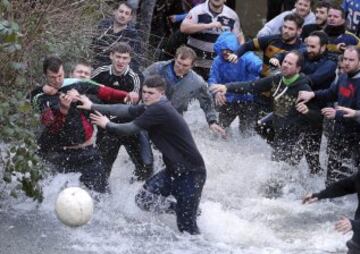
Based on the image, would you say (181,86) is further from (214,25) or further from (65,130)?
(214,25)

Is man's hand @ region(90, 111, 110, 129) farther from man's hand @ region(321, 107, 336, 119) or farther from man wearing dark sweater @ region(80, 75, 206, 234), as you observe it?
man's hand @ region(321, 107, 336, 119)

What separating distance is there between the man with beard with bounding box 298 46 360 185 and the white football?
9.15ft

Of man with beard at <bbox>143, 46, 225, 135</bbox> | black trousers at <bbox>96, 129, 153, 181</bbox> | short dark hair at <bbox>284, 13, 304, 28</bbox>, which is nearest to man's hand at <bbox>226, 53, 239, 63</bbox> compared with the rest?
short dark hair at <bbox>284, 13, 304, 28</bbox>

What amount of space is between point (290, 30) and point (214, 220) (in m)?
2.55

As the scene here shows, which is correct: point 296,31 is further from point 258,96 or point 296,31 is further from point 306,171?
→ point 306,171

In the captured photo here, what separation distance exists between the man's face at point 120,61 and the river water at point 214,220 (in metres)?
1.12

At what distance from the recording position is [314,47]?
9430 mm

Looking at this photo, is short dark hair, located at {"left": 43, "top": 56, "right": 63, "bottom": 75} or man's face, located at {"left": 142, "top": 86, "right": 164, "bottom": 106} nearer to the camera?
man's face, located at {"left": 142, "top": 86, "right": 164, "bottom": 106}

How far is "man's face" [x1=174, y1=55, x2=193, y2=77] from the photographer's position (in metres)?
9.04

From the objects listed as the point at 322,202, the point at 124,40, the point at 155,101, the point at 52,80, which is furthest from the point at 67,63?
the point at 322,202

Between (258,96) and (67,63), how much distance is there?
7.13 feet

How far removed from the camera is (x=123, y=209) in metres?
8.38

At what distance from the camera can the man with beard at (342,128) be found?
29.5 feet

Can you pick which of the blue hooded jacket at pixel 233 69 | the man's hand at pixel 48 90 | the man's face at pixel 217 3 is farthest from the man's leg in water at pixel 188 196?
the man's face at pixel 217 3
